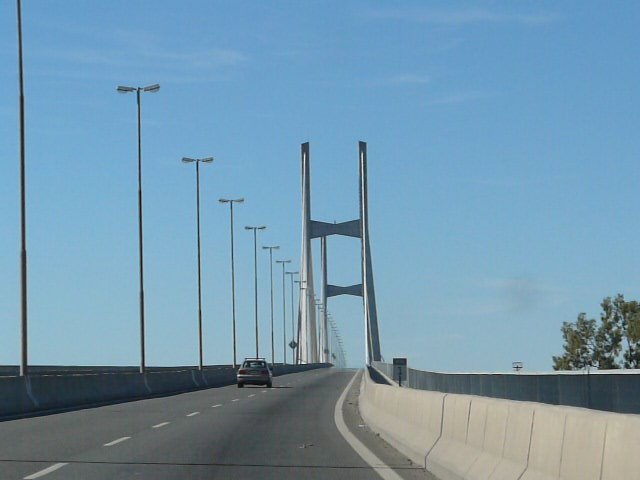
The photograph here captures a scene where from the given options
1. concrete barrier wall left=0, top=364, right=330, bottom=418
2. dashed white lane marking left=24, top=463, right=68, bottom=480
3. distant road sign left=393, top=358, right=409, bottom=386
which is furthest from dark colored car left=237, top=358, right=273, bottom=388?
dashed white lane marking left=24, top=463, right=68, bottom=480

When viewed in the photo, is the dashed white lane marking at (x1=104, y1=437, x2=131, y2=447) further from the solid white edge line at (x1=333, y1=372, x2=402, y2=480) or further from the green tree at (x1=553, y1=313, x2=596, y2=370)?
the green tree at (x1=553, y1=313, x2=596, y2=370)

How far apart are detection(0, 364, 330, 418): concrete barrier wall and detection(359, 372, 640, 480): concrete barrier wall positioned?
13.4 metres

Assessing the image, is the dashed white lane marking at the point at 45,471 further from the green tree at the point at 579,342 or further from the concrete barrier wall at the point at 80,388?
the green tree at the point at 579,342

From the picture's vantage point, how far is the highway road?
541 inches

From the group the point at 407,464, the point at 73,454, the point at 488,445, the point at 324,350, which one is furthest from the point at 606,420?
the point at 324,350

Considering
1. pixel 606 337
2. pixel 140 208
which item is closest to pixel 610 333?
pixel 606 337

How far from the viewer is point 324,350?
547 ft

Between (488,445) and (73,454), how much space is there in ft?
22.9

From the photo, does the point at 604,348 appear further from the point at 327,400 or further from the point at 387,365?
the point at 327,400

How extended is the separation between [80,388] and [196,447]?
18.0 meters

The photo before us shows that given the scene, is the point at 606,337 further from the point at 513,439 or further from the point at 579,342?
the point at 513,439

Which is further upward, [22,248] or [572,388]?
[22,248]

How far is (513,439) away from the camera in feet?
32.9

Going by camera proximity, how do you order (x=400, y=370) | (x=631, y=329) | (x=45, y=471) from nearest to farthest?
(x=45, y=471), (x=400, y=370), (x=631, y=329)
